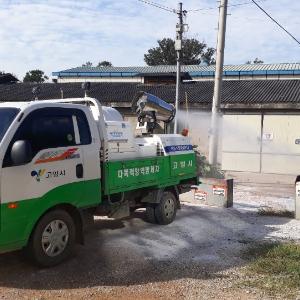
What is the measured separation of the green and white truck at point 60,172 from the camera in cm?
614

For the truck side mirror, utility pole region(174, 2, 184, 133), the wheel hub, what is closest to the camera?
the truck side mirror

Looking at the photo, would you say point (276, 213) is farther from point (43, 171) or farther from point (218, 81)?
point (218, 81)

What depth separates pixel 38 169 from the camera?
6.42 m

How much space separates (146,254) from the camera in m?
7.57

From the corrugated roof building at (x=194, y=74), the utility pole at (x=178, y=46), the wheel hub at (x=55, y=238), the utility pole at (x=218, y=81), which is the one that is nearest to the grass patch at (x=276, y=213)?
the utility pole at (x=218, y=81)

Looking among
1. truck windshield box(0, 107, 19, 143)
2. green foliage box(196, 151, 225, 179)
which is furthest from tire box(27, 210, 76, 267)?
green foliage box(196, 151, 225, 179)

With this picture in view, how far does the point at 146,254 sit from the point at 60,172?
1.91 metres

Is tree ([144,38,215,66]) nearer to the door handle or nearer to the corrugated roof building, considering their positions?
the corrugated roof building

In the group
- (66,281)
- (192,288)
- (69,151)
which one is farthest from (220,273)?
(69,151)

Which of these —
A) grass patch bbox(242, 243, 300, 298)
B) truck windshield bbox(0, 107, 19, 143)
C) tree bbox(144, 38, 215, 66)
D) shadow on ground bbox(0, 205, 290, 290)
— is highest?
tree bbox(144, 38, 215, 66)

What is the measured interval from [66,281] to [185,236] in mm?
3078

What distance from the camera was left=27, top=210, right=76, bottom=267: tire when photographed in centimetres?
650

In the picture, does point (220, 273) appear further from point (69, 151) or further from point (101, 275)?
point (69, 151)

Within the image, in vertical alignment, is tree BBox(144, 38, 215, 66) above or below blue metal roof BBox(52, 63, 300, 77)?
above
